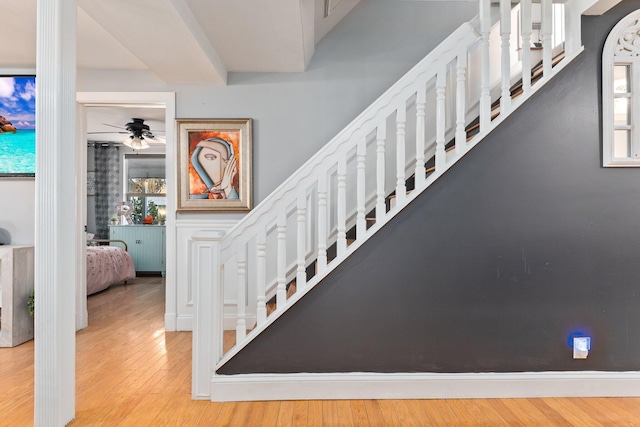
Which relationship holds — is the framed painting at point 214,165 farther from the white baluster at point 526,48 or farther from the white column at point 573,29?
the white column at point 573,29

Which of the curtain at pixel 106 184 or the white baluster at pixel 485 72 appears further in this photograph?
the curtain at pixel 106 184

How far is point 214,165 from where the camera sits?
140 inches

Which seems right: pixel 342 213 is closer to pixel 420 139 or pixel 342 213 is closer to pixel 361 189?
pixel 361 189

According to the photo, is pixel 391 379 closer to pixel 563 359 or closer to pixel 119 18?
pixel 563 359

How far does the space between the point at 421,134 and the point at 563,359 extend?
4.93ft

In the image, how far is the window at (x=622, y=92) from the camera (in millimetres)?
2301

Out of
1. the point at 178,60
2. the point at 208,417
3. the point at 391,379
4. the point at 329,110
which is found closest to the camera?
the point at 208,417

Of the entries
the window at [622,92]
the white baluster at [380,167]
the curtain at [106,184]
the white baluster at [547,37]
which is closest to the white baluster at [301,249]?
the white baluster at [380,167]

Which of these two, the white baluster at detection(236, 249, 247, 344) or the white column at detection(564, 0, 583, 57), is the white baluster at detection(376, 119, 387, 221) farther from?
the white column at detection(564, 0, 583, 57)

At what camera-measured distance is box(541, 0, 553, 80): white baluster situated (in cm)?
229

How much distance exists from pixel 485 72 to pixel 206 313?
207 cm

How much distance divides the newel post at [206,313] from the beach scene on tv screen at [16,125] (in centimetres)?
233

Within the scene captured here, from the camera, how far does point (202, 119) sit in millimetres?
3521

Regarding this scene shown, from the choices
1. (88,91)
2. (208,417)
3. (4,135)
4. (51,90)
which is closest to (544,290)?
(208,417)
